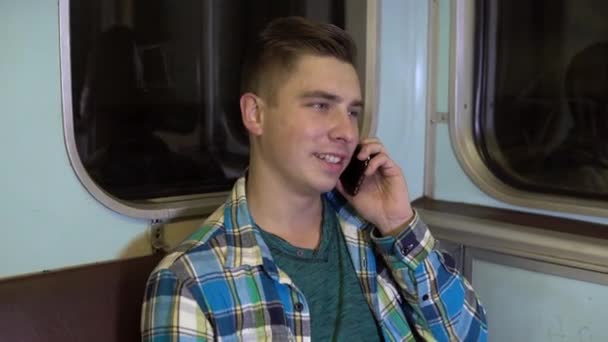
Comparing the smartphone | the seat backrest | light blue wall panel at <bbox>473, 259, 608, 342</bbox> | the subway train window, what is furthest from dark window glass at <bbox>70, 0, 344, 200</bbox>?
light blue wall panel at <bbox>473, 259, 608, 342</bbox>

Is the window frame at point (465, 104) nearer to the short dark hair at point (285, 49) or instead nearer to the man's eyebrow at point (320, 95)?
the short dark hair at point (285, 49)

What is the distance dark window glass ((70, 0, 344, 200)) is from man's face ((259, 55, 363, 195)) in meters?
0.44

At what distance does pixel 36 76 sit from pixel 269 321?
66 cm

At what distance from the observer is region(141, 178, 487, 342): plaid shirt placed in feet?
4.00

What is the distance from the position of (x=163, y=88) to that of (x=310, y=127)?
592 millimetres

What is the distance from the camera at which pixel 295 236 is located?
1438 mm

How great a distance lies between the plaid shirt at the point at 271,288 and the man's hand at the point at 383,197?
3cm

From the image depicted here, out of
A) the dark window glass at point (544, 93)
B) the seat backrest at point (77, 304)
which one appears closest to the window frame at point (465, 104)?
the dark window glass at point (544, 93)

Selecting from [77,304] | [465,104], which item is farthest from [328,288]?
[465,104]

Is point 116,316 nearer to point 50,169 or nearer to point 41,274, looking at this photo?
point 41,274

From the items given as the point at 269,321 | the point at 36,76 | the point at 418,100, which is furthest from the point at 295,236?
the point at 418,100

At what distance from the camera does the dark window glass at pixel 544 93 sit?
6.03 feet

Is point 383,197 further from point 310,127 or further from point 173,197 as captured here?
point 173,197

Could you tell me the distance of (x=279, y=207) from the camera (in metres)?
1.41
